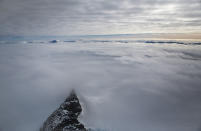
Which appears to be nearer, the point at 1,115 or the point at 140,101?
the point at 1,115

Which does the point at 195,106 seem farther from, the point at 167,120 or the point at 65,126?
the point at 65,126

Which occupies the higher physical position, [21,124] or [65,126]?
[65,126]

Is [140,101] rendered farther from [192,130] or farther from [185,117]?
[192,130]

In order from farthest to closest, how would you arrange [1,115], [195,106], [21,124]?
[195,106]
[1,115]
[21,124]

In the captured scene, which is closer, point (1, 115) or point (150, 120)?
point (1, 115)

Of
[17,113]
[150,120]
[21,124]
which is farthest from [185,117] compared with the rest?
[17,113]

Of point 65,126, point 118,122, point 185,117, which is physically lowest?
point 185,117

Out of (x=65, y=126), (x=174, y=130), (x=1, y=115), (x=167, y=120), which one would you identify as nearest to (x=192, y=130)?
(x=174, y=130)

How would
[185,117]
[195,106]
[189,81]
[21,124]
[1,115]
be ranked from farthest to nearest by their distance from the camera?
[189,81], [195,106], [185,117], [1,115], [21,124]

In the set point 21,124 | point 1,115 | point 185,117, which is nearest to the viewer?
point 21,124
